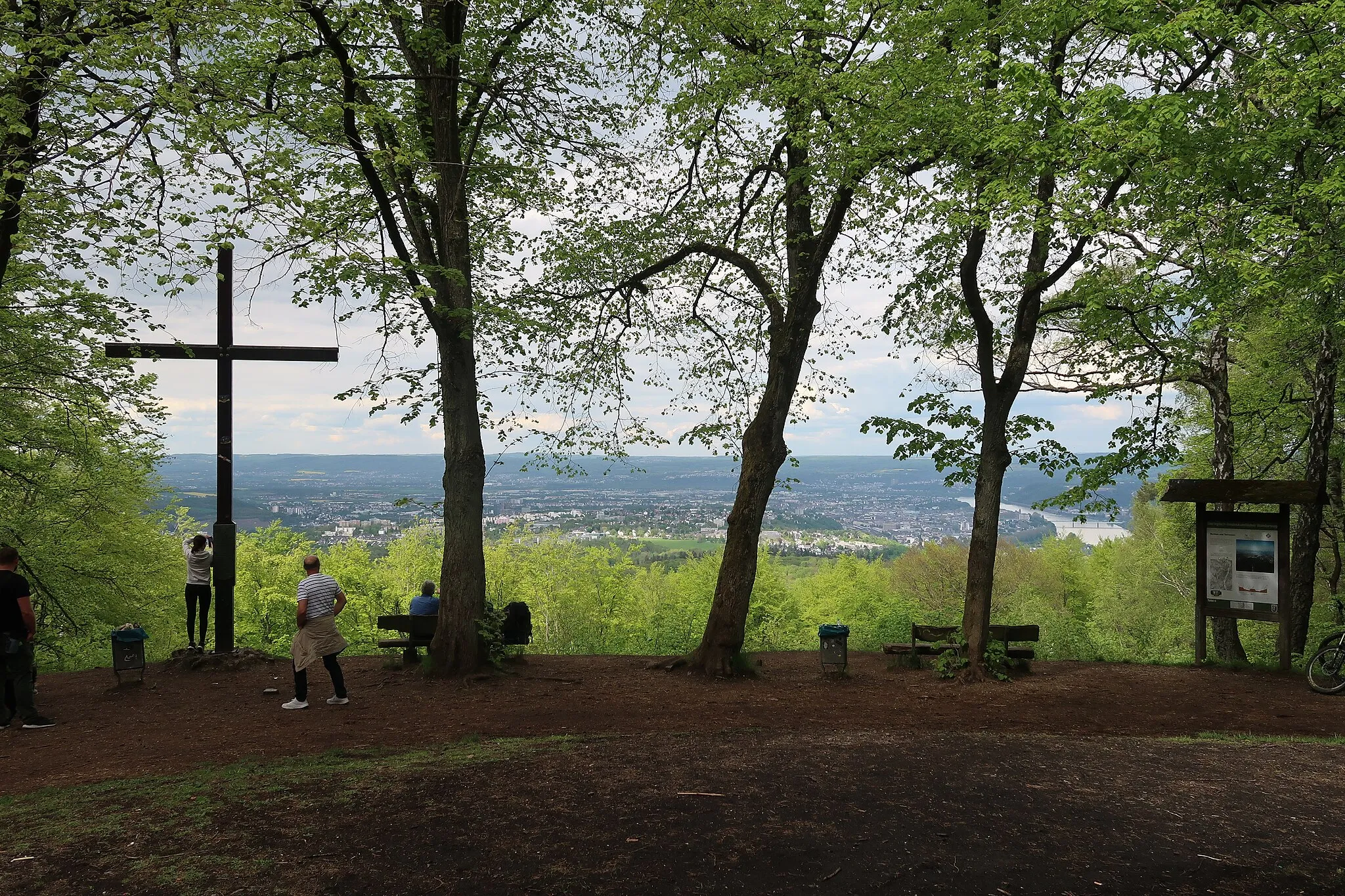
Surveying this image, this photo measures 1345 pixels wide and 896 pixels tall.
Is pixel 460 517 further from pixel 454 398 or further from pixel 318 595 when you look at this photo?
pixel 318 595

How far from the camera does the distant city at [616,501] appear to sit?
16.9 metres

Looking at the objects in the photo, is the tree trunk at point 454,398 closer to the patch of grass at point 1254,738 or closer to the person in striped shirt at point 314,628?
the person in striped shirt at point 314,628

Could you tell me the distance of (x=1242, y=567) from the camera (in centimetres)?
1206

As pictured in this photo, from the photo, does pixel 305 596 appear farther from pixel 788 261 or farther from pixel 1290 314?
pixel 1290 314

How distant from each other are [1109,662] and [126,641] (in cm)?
1436

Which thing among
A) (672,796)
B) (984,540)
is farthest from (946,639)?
(672,796)

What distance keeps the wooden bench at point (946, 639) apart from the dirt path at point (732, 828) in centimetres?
510

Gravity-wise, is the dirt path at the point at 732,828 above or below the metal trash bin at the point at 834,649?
above

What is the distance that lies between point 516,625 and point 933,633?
6347 millimetres

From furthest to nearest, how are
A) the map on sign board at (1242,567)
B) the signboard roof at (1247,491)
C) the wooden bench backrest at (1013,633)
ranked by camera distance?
the wooden bench backrest at (1013,633) → the map on sign board at (1242,567) → the signboard roof at (1247,491)

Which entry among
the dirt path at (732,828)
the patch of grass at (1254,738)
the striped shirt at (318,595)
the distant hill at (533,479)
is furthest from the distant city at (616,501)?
the dirt path at (732,828)

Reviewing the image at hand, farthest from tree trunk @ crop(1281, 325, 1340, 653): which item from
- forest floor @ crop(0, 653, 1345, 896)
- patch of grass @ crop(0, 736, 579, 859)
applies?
patch of grass @ crop(0, 736, 579, 859)

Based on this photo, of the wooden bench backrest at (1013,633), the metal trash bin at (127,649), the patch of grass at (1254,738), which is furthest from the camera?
the wooden bench backrest at (1013,633)

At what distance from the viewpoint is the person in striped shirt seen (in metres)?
9.19
